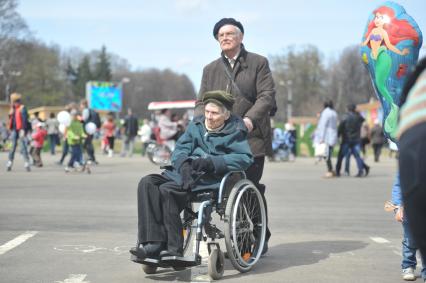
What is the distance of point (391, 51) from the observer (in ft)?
18.6

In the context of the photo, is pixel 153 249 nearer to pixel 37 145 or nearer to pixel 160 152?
pixel 37 145

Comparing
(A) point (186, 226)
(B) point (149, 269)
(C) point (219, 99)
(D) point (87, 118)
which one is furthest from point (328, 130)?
(B) point (149, 269)

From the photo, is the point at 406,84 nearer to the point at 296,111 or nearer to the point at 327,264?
the point at 327,264

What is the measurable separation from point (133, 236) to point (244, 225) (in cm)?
227

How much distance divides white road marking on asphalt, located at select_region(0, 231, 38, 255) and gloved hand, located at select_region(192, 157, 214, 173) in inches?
83.6

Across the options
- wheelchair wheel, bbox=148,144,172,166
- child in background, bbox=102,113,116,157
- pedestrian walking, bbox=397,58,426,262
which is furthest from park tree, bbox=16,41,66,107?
pedestrian walking, bbox=397,58,426,262

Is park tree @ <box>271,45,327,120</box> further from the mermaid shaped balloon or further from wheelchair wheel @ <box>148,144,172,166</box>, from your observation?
the mermaid shaped balloon

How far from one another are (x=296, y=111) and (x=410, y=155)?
328ft

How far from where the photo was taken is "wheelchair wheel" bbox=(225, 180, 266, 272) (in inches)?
225

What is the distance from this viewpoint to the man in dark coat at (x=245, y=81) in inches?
266

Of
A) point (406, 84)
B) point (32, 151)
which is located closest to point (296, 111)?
point (32, 151)

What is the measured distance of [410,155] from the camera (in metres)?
2.37

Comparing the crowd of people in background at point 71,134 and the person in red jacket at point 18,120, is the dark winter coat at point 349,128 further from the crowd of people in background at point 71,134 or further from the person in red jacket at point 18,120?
the person in red jacket at point 18,120

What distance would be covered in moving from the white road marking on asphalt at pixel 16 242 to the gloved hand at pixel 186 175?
6.57ft
